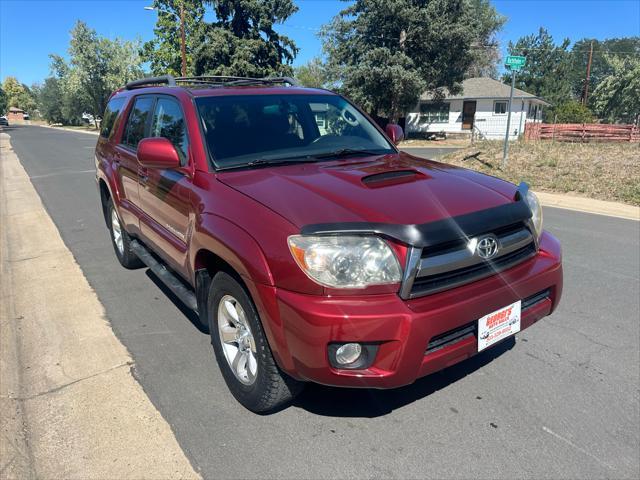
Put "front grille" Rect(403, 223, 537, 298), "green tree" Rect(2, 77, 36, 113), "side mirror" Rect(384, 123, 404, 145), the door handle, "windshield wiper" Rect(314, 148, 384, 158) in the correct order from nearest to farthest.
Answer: "front grille" Rect(403, 223, 537, 298) → "windshield wiper" Rect(314, 148, 384, 158) → the door handle → "side mirror" Rect(384, 123, 404, 145) → "green tree" Rect(2, 77, 36, 113)

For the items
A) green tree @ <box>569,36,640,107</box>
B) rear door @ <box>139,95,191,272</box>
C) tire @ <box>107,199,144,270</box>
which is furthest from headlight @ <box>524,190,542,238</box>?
green tree @ <box>569,36,640,107</box>

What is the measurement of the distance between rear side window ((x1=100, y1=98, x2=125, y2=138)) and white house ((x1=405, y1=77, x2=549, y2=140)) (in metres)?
37.9

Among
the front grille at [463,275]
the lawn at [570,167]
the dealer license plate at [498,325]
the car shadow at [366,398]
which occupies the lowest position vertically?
the car shadow at [366,398]

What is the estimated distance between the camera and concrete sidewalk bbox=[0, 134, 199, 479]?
2.52 m

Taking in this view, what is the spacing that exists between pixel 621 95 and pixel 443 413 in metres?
58.1

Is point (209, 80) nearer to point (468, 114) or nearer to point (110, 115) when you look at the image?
point (110, 115)

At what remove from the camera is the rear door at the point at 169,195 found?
331cm

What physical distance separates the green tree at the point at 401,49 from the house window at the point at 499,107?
9.75 m

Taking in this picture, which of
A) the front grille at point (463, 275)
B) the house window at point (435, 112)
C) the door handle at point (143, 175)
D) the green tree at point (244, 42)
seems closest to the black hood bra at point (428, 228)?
the front grille at point (463, 275)

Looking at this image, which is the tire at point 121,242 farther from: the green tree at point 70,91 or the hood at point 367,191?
the green tree at point 70,91

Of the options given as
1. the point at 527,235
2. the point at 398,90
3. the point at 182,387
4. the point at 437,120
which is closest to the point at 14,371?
the point at 182,387

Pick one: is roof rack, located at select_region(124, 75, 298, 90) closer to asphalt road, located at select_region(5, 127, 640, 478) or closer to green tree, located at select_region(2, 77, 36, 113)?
asphalt road, located at select_region(5, 127, 640, 478)

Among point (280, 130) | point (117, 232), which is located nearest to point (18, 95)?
point (117, 232)

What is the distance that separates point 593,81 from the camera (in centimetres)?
8744
